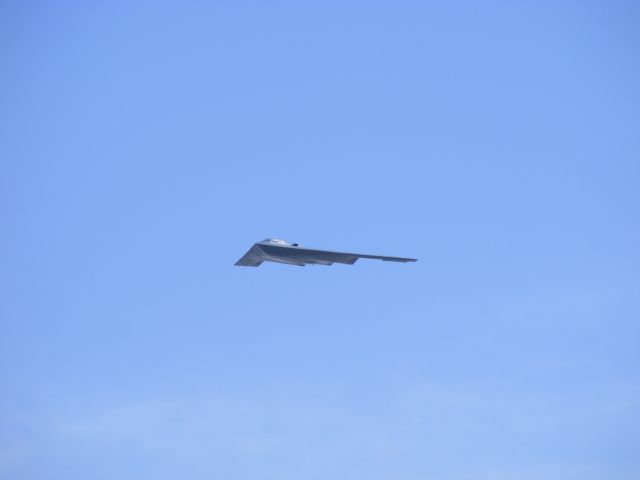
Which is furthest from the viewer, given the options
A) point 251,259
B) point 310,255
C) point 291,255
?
point 251,259

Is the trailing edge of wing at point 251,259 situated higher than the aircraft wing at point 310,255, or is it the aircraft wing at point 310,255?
the trailing edge of wing at point 251,259

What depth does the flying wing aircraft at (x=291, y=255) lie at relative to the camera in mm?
58406

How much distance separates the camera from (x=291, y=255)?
60.2 m

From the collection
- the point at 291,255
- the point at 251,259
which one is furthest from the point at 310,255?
the point at 251,259

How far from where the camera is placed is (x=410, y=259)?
5419cm

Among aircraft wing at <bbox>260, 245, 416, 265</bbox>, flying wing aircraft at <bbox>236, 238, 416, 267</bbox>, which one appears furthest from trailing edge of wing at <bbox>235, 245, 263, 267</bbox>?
aircraft wing at <bbox>260, 245, 416, 265</bbox>

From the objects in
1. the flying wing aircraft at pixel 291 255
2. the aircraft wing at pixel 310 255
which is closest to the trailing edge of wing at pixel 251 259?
the flying wing aircraft at pixel 291 255

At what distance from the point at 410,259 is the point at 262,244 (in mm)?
11534

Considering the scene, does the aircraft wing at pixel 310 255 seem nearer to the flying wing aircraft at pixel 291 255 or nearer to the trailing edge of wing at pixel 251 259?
the flying wing aircraft at pixel 291 255

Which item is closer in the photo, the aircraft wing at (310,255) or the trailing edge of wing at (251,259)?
the aircraft wing at (310,255)

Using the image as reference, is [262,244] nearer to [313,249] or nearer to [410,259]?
[313,249]

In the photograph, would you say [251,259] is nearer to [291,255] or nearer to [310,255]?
[291,255]

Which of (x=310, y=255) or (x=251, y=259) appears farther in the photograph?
(x=251, y=259)

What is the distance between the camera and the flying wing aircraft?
58.4 m
